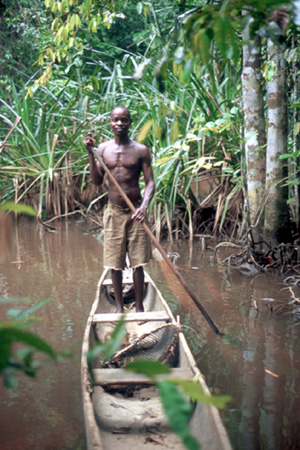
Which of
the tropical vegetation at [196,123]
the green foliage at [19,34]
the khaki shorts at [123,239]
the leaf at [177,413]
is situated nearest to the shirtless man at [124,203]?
the khaki shorts at [123,239]

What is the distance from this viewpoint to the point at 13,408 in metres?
2.48

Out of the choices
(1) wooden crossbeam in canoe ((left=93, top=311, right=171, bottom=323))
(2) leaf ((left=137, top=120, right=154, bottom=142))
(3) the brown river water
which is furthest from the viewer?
(1) wooden crossbeam in canoe ((left=93, top=311, right=171, bottom=323))

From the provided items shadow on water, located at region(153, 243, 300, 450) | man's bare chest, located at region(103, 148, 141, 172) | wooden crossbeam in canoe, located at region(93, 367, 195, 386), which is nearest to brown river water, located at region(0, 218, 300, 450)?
shadow on water, located at region(153, 243, 300, 450)

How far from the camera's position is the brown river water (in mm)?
2250

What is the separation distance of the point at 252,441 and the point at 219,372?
2.40 ft

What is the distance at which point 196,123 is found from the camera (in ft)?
18.2

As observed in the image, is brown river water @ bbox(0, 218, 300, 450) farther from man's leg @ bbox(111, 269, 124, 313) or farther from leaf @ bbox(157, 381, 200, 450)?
man's leg @ bbox(111, 269, 124, 313)

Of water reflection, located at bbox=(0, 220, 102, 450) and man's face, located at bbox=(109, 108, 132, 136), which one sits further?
man's face, located at bbox=(109, 108, 132, 136)

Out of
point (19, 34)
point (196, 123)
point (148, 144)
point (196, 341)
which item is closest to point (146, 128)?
point (196, 341)

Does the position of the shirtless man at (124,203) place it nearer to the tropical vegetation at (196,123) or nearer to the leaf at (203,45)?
the tropical vegetation at (196,123)

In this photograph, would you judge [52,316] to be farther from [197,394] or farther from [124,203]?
[197,394]

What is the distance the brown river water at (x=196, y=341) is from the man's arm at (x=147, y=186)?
36.8 inches

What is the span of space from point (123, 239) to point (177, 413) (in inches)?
119

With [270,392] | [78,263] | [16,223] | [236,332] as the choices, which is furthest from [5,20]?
[270,392]
